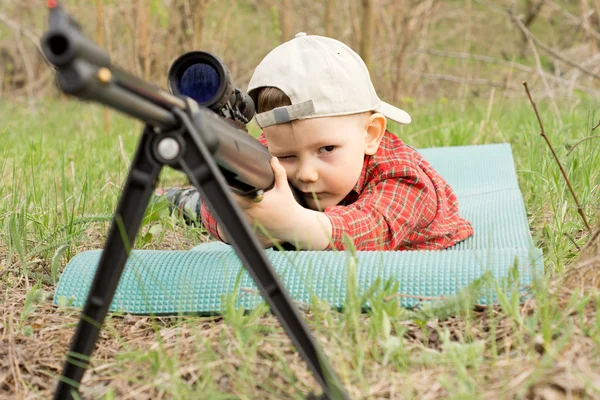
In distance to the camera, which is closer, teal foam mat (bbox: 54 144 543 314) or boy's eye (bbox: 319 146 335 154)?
teal foam mat (bbox: 54 144 543 314)

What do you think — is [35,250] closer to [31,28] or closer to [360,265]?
[360,265]

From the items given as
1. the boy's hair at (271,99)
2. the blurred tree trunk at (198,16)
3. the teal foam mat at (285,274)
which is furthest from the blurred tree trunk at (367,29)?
the teal foam mat at (285,274)

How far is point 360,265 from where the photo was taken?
164 cm

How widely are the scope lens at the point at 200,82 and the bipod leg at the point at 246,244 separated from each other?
0.33 metres

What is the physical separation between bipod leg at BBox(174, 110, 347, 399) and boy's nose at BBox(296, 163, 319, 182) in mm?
875

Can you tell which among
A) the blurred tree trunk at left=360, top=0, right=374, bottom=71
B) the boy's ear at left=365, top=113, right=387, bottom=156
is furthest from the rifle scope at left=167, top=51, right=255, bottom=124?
the blurred tree trunk at left=360, top=0, right=374, bottom=71

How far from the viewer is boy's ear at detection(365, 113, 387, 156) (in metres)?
2.08

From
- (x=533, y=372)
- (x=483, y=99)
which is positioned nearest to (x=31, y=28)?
(x=483, y=99)

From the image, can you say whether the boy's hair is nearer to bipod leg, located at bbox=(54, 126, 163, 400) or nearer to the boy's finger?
the boy's finger

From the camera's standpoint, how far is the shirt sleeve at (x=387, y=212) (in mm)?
1903

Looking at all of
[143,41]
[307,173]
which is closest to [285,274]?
[307,173]

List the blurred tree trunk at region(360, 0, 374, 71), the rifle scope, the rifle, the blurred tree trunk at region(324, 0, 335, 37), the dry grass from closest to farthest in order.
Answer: the rifle → the dry grass → the rifle scope → the blurred tree trunk at region(360, 0, 374, 71) → the blurred tree trunk at region(324, 0, 335, 37)

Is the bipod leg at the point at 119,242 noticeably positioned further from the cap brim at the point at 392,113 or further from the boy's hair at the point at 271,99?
the cap brim at the point at 392,113

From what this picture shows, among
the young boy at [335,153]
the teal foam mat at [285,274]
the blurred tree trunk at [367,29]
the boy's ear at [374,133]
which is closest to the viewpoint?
the teal foam mat at [285,274]
